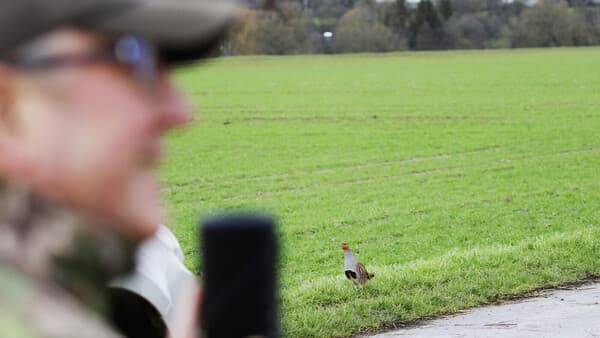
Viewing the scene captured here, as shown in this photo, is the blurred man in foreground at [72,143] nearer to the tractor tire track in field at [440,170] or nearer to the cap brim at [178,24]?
the cap brim at [178,24]

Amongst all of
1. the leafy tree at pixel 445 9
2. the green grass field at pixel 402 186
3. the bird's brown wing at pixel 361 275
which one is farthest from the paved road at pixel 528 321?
the leafy tree at pixel 445 9

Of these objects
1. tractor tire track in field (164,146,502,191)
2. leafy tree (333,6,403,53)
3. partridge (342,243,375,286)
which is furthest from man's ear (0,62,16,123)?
leafy tree (333,6,403,53)

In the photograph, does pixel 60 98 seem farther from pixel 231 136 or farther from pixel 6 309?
pixel 231 136

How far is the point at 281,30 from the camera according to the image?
68188mm

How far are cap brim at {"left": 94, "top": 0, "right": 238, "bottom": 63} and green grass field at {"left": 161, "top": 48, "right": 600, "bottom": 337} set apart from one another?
0.06m

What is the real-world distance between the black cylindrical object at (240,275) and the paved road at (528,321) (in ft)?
20.5

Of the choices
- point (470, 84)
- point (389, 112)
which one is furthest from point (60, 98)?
point (470, 84)

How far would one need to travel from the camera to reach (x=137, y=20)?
2.65ft

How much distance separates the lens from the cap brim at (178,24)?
31.7 inches

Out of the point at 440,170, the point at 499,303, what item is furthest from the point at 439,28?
the point at 499,303

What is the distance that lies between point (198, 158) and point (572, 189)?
7983mm

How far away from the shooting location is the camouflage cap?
0.77 meters

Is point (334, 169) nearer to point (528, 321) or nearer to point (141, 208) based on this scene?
point (528, 321)

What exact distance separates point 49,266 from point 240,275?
21cm
